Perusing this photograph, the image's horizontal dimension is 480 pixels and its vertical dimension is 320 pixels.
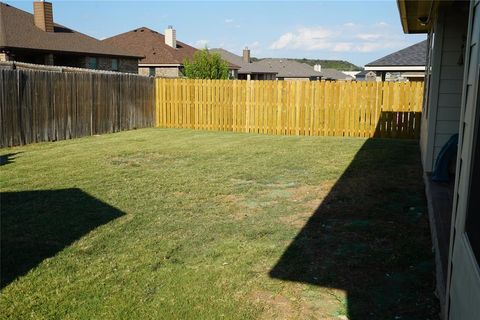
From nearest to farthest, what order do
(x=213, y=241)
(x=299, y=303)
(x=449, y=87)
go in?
(x=299, y=303), (x=213, y=241), (x=449, y=87)

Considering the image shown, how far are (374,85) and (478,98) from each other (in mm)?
13852

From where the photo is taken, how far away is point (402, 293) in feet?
12.4

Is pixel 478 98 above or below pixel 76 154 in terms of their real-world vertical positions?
above

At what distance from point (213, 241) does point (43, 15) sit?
84.2 ft

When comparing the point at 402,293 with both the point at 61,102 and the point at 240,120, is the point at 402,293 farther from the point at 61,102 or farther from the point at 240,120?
the point at 240,120

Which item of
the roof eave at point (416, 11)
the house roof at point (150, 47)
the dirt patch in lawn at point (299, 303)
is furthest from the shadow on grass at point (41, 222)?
the house roof at point (150, 47)

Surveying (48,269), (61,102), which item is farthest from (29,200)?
(61,102)

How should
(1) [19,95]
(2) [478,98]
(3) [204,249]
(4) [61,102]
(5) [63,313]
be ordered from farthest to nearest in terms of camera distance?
(4) [61,102] < (1) [19,95] < (3) [204,249] < (5) [63,313] < (2) [478,98]

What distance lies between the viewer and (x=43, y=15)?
1038 inches

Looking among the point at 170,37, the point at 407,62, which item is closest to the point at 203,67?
the point at 170,37

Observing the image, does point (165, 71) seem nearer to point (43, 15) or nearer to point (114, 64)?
point (114, 64)

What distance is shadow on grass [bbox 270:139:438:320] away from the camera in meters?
3.66

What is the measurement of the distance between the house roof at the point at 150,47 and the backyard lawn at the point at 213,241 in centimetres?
2794

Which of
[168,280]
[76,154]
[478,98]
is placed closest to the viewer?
[478,98]
